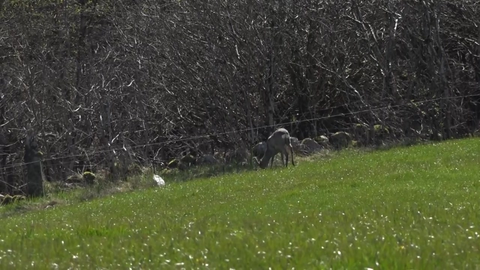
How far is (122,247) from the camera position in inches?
417

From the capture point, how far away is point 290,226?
11594mm

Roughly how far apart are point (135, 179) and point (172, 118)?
937 cm

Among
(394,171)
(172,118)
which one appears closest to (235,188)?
(394,171)

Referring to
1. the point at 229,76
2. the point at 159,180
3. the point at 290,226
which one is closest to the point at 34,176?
the point at 159,180

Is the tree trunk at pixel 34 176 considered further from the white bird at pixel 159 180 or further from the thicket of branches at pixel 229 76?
the thicket of branches at pixel 229 76

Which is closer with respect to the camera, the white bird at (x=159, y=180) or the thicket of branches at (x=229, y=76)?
the white bird at (x=159, y=180)

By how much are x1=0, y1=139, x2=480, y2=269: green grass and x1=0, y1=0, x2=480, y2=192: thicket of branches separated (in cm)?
952

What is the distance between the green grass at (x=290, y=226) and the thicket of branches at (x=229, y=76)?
9518mm

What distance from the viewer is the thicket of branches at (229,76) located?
31188mm

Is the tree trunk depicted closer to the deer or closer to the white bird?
the white bird

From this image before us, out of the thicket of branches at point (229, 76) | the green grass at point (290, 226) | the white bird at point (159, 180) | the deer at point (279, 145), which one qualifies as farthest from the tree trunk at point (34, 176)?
the deer at point (279, 145)

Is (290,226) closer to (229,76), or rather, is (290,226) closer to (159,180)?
(159,180)

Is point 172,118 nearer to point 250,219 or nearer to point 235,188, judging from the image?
point 235,188

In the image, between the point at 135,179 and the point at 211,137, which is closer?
the point at 135,179
